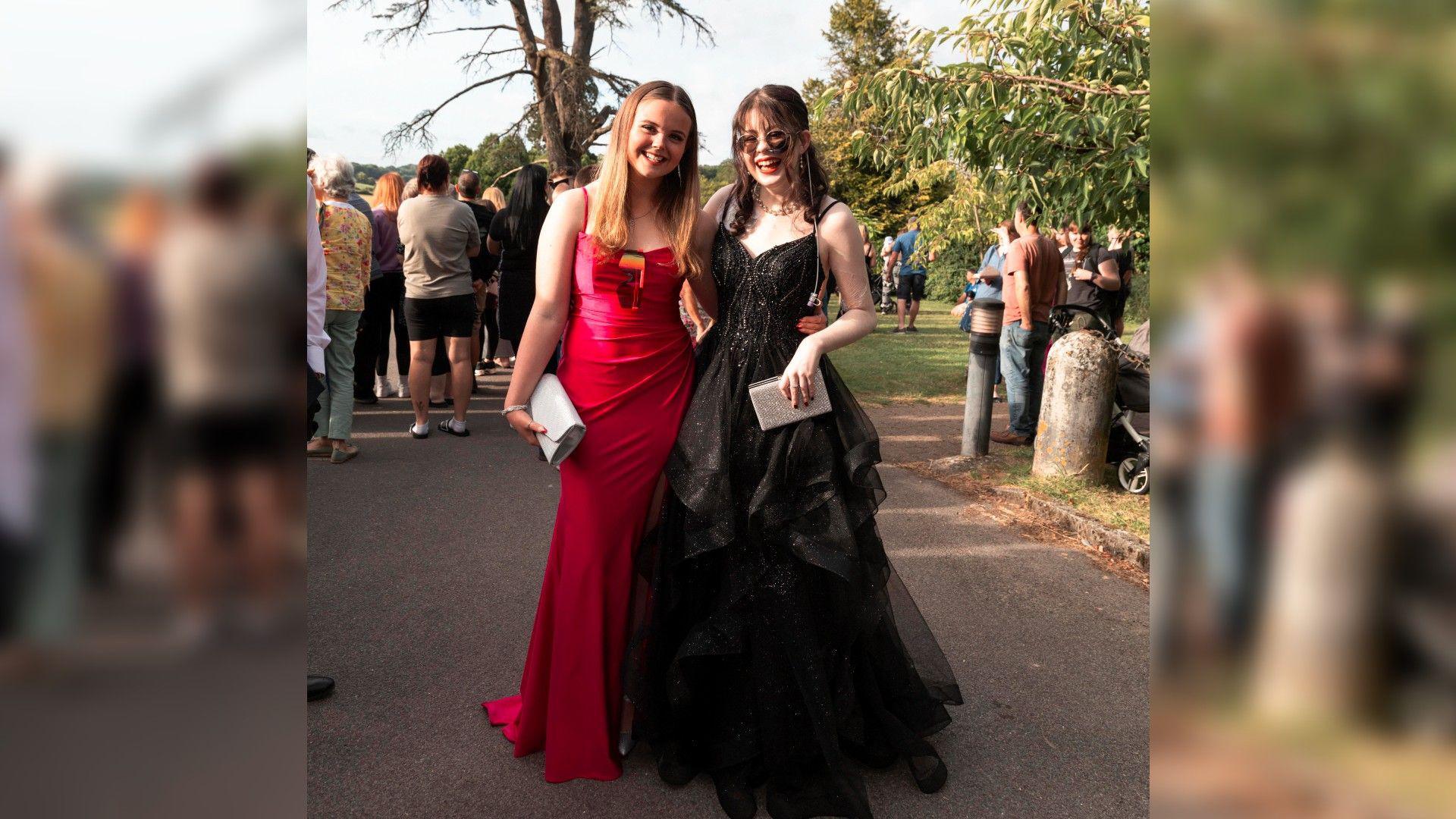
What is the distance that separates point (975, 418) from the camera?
7.88 meters

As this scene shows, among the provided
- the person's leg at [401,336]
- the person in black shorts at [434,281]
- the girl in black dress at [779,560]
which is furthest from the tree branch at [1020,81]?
the person's leg at [401,336]

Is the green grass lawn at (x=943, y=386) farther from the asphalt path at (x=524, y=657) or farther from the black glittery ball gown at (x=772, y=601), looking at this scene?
the black glittery ball gown at (x=772, y=601)

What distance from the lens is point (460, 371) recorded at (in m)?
8.27

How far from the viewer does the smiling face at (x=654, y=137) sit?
10.2ft

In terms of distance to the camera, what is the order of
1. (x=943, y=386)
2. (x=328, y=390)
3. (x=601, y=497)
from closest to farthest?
(x=601, y=497)
(x=328, y=390)
(x=943, y=386)

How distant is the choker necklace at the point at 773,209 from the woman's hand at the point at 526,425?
3.32ft

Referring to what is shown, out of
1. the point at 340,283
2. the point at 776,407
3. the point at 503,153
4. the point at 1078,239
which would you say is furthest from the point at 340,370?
the point at 503,153

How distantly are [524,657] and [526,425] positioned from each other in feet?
4.02

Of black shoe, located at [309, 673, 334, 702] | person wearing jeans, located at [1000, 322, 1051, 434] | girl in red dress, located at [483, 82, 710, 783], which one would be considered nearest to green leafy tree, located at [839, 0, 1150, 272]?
person wearing jeans, located at [1000, 322, 1051, 434]
